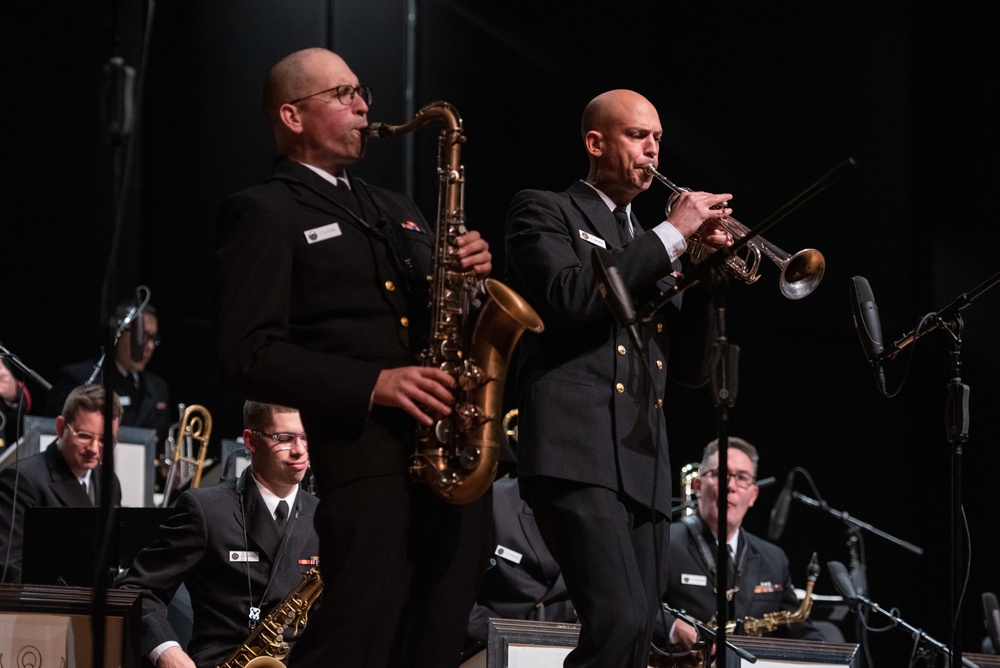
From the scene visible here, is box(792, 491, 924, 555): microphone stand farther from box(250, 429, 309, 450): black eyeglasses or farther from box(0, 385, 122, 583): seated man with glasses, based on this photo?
box(0, 385, 122, 583): seated man with glasses

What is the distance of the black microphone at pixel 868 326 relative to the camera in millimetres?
3805

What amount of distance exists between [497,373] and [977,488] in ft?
19.3

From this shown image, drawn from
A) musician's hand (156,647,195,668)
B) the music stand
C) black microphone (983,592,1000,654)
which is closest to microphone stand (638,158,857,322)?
musician's hand (156,647,195,668)

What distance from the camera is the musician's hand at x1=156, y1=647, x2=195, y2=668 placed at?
13.4 ft

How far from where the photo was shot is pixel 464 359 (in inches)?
112

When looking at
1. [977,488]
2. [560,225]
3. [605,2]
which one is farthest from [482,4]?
[560,225]

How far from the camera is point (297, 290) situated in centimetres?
279

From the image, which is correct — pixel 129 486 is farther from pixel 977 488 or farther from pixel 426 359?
pixel 977 488

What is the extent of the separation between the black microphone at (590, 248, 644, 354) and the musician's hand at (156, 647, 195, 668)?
2075mm

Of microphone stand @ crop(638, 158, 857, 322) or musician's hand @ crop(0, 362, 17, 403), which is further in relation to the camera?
musician's hand @ crop(0, 362, 17, 403)

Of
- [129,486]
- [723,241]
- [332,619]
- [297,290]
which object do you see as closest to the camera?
[332,619]

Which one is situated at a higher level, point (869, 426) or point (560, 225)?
point (560, 225)

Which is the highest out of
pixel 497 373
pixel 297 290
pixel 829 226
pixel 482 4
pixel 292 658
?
pixel 482 4

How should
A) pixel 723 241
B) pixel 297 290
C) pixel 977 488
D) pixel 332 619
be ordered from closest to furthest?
1. pixel 332 619
2. pixel 297 290
3. pixel 723 241
4. pixel 977 488
